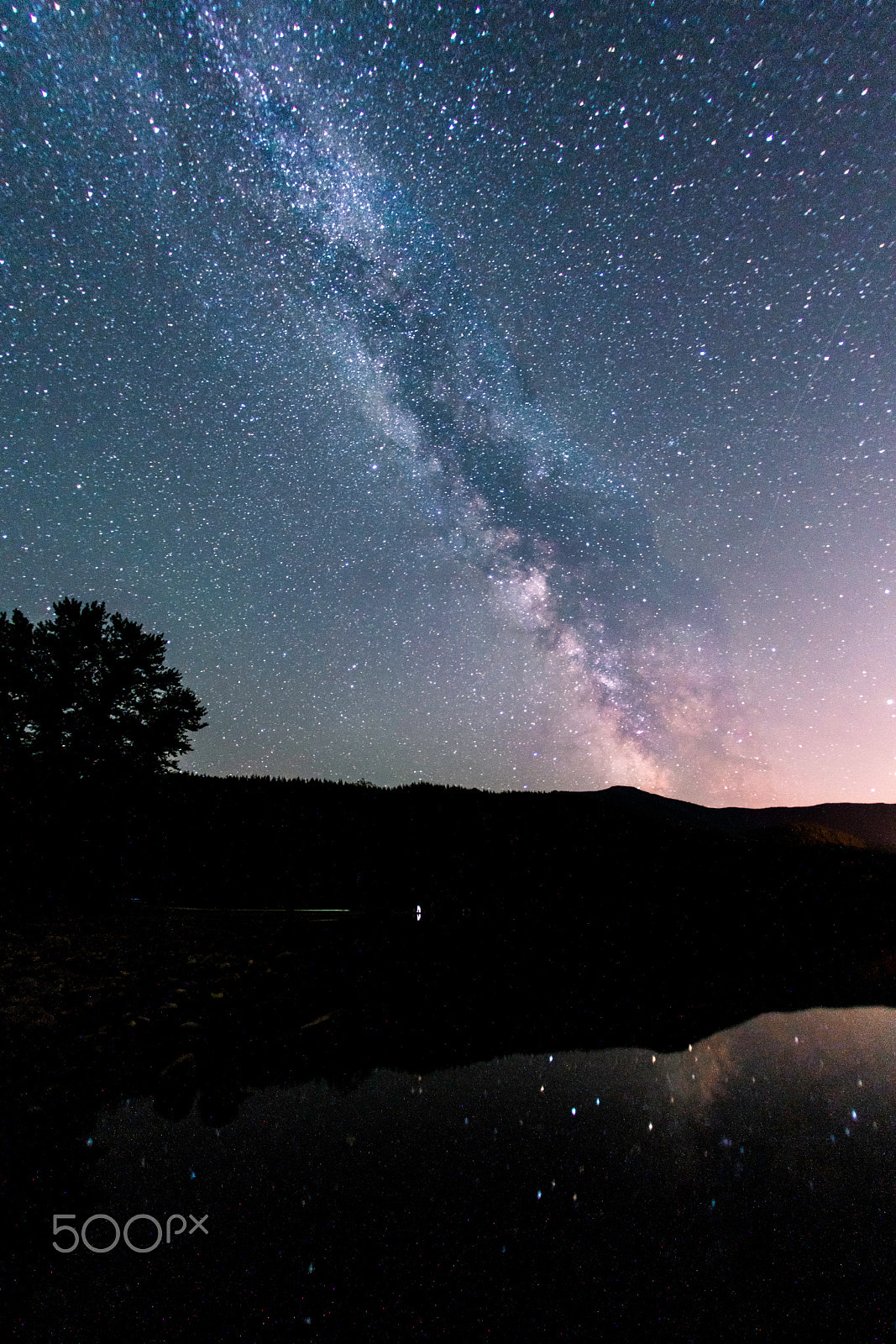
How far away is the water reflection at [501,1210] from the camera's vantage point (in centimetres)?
186

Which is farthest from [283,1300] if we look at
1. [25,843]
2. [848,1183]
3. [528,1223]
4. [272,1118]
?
[25,843]

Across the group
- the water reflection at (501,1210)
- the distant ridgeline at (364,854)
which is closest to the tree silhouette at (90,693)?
the distant ridgeline at (364,854)

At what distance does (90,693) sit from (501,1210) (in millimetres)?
20497

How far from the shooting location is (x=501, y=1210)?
2.40 metres

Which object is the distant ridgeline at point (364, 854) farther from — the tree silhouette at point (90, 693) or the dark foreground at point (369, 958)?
the tree silhouette at point (90, 693)

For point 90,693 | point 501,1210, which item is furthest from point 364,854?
point 90,693

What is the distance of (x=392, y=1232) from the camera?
7.37 feet

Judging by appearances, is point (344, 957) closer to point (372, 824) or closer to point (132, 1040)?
point (132, 1040)

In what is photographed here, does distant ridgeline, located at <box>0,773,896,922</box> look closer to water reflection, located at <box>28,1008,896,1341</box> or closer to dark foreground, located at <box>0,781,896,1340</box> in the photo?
dark foreground, located at <box>0,781,896,1340</box>

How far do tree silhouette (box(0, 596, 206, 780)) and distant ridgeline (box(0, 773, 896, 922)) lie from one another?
5.67m

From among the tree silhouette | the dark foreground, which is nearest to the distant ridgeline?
the dark foreground

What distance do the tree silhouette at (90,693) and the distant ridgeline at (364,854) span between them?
18.6 ft

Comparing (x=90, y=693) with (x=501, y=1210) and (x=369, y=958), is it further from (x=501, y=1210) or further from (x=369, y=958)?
(x=501, y=1210)

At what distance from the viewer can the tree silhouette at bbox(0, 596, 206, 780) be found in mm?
17359
